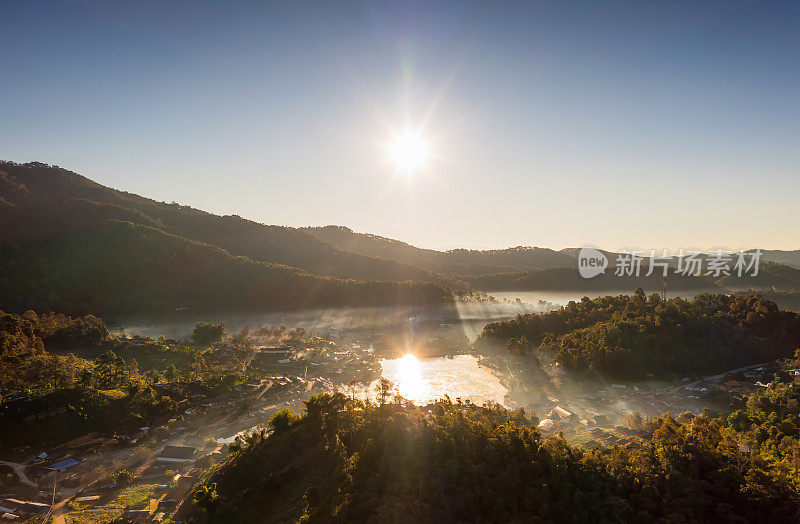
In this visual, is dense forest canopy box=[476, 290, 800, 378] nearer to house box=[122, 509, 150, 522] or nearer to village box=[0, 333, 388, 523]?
village box=[0, 333, 388, 523]

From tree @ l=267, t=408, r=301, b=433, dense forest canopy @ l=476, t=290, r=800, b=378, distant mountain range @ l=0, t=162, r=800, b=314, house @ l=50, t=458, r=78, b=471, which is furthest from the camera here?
distant mountain range @ l=0, t=162, r=800, b=314

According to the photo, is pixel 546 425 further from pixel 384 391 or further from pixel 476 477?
pixel 476 477

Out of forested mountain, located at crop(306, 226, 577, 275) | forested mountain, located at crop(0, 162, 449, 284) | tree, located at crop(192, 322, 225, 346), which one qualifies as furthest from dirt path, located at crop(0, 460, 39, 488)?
forested mountain, located at crop(306, 226, 577, 275)

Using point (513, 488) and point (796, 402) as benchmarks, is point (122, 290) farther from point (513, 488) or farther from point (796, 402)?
point (796, 402)

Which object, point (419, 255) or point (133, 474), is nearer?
point (133, 474)

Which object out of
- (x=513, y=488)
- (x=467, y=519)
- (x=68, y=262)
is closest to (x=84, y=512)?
(x=467, y=519)

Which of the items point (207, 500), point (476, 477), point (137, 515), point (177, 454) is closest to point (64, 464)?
point (177, 454)
